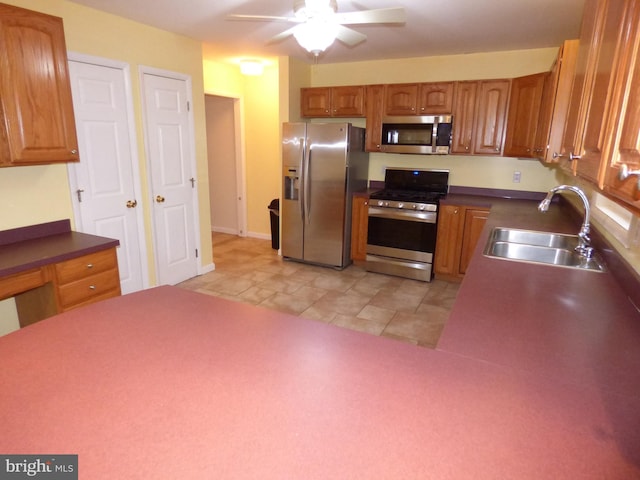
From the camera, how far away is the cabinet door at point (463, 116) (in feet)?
13.0

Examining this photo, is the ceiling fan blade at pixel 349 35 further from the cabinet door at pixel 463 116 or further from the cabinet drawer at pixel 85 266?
the cabinet door at pixel 463 116

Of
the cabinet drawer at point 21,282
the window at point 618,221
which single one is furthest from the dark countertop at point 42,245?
the window at point 618,221

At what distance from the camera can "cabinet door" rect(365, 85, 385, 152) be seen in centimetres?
436

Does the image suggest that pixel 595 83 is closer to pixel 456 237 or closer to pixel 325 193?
pixel 456 237

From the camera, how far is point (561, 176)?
12.8ft

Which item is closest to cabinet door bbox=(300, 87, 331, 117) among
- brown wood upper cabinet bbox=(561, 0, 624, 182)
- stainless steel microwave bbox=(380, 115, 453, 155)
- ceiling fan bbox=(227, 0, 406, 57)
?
stainless steel microwave bbox=(380, 115, 453, 155)

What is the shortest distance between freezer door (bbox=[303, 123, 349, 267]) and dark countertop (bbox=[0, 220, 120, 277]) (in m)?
2.34

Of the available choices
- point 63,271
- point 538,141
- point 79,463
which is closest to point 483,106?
point 538,141

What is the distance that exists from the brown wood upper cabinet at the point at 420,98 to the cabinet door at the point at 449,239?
3.55ft

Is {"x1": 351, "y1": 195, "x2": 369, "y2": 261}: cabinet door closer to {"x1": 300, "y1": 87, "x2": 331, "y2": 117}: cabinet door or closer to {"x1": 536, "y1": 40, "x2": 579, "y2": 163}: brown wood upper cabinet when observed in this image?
{"x1": 300, "y1": 87, "x2": 331, "y2": 117}: cabinet door

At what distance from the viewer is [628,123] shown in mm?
896

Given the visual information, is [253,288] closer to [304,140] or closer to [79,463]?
[304,140]

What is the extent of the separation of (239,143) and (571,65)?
437 centimetres

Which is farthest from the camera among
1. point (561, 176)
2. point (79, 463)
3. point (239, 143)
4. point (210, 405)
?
point (239, 143)
